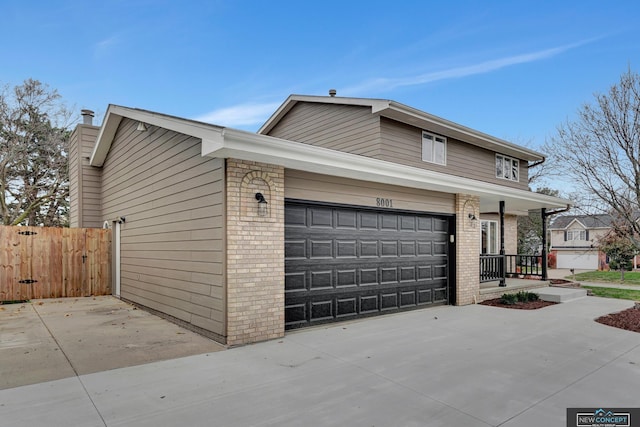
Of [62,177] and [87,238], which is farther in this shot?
[62,177]

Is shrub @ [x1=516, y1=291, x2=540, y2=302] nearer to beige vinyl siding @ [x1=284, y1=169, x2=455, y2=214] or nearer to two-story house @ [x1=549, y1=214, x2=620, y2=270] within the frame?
beige vinyl siding @ [x1=284, y1=169, x2=455, y2=214]

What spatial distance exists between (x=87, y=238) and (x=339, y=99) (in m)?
8.34

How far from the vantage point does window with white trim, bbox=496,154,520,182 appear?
14.3 meters

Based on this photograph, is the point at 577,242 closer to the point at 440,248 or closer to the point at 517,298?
the point at 517,298

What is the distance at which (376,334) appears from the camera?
6355 mm

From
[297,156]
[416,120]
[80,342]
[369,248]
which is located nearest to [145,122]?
[297,156]

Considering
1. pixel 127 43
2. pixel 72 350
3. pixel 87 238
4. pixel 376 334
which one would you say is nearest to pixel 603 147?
pixel 376 334

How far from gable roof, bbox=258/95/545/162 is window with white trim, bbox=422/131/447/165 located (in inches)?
8.3

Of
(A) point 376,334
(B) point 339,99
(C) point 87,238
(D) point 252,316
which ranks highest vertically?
(B) point 339,99

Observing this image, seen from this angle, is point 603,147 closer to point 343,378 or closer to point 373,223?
point 373,223

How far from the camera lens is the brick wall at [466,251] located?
370 inches

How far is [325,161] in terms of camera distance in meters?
6.13

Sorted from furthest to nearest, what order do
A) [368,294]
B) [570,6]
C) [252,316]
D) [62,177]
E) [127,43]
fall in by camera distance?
[62,177]
[127,43]
[570,6]
[368,294]
[252,316]

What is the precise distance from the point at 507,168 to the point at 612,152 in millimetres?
4605
